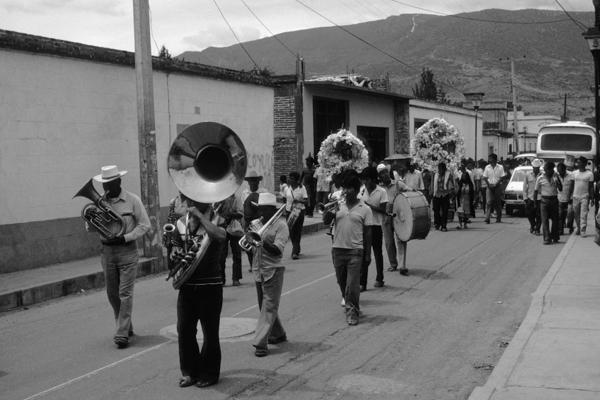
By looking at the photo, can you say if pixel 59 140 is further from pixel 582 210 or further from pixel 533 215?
pixel 582 210

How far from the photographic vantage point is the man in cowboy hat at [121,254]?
8.49 meters

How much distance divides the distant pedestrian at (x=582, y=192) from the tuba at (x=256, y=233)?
11.9 metres

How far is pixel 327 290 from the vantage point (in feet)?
38.9

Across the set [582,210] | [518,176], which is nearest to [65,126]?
[582,210]

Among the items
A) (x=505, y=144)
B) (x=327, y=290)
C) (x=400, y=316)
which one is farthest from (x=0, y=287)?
(x=505, y=144)

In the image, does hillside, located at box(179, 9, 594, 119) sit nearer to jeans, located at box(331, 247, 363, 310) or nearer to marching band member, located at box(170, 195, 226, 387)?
jeans, located at box(331, 247, 363, 310)

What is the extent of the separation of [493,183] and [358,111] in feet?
36.3

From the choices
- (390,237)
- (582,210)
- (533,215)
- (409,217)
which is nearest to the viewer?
(409,217)

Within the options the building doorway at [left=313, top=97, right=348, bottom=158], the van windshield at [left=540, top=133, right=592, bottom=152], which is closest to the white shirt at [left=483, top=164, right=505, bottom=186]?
the building doorway at [left=313, top=97, right=348, bottom=158]

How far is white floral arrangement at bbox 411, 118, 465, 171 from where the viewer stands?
81.5 feet

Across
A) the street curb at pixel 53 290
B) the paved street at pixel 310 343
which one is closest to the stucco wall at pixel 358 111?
the street curb at pixel 53 290

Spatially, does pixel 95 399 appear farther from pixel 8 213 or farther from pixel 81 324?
pixel 8 213

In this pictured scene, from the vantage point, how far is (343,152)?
2267cm

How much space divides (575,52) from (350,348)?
534ft
